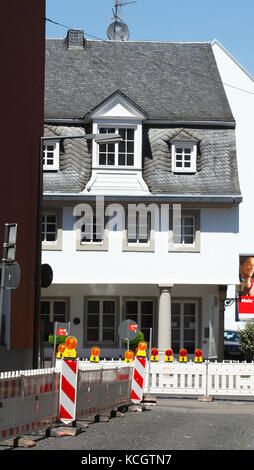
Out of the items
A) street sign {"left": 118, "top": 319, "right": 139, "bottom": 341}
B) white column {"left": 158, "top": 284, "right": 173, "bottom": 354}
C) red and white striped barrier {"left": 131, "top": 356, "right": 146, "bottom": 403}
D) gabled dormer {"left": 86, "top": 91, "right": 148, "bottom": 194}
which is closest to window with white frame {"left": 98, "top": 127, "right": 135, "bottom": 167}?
gabled dormer {"left": 86, "top": 91, "right": 148, "bottom": 194}

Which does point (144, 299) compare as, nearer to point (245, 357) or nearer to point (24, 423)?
point (245, 357)

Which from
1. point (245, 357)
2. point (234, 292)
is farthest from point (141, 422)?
point (234, 292)

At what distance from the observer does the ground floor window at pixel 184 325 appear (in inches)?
1531

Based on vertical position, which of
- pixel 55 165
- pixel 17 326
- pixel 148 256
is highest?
pixel 55 165

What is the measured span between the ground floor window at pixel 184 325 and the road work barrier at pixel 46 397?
19.2 meters

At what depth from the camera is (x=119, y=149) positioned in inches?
1500

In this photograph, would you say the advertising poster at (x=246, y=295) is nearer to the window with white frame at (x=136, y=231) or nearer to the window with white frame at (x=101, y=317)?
the window with white frame at (x=101, y=317)

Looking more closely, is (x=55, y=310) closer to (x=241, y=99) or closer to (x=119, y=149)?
(x=119, y=149)

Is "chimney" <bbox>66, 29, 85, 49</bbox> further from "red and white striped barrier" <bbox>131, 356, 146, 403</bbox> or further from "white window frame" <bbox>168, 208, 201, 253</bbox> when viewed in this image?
"red and white striped barrier" <bbox>131, 356, 146, 403</bbox>

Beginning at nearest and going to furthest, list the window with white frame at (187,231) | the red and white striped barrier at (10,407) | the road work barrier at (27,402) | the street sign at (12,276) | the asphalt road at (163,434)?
the red and white striped barrier at (10,407)
the road work barrier at (27,402)
the asphalt road at (163,434)
the street sign at (12,276)
the window with white frame at (187,231)

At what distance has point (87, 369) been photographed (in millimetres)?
16859

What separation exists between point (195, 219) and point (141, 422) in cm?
2101

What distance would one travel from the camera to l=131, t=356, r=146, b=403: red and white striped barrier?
69.2ft

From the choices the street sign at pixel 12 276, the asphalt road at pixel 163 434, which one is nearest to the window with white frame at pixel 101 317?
the asphalt road at pixel 163 434
